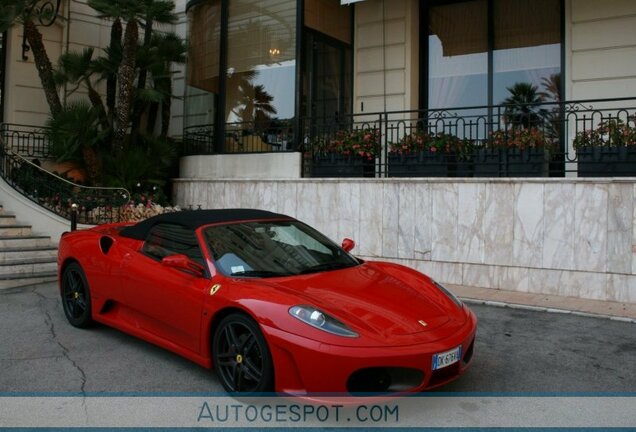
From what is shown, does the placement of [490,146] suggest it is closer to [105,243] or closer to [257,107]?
[257,107]

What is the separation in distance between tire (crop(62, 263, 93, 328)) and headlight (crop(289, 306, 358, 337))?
9.78 feet

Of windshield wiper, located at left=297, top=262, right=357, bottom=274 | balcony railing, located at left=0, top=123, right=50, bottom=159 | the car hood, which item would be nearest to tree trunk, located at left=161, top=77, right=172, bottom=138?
balcony railing, located at left=0, top=123, right=50, bottom=159

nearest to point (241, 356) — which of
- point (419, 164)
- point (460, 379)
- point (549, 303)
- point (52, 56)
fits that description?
point (460, 379)

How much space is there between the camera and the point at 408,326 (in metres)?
3.73

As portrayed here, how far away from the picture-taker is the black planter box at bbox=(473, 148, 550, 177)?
8.11 meters

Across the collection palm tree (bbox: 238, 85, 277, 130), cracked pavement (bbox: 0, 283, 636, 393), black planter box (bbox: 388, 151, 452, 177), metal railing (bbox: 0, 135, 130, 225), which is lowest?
cracked pavement (bbox: 0, 283, 636, 393)

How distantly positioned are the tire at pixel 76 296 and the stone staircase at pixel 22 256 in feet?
9.63

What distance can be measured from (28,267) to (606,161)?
885 centimetres

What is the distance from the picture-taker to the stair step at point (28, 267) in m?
8.74

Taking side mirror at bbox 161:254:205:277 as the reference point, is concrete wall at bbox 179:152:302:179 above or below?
above

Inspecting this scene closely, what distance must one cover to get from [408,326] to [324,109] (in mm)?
8025

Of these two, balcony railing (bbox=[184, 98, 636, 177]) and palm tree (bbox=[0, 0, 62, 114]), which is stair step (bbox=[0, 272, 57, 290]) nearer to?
palm tree (bbox=[0, 0, 62, 114])

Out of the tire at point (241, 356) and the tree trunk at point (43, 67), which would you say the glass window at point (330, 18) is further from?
the tire at point (241, 356)

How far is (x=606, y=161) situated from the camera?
24.7ft
